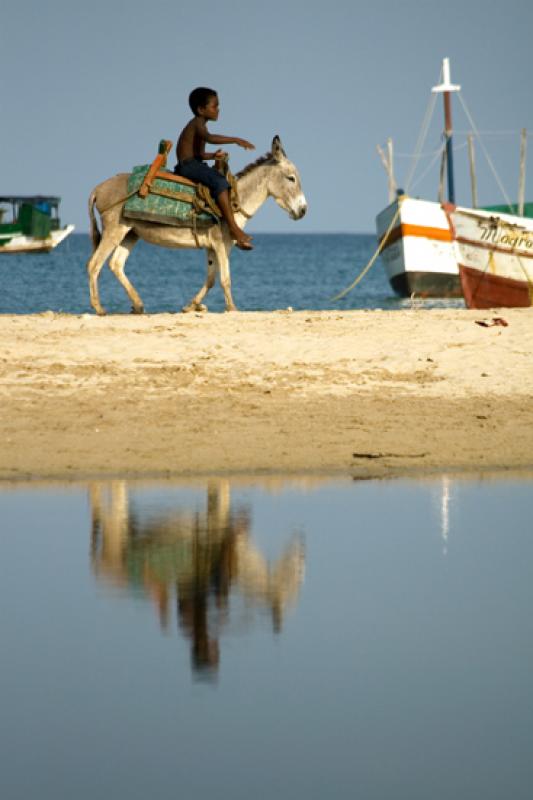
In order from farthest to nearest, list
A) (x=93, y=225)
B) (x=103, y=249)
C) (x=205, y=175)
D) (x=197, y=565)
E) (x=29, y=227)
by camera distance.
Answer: (x=29, y=227)
(x=93, y=225)
(x=103, y=249)
(x=205, y=175)
(x=197, y=565)

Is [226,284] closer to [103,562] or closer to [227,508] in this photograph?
[227,508]

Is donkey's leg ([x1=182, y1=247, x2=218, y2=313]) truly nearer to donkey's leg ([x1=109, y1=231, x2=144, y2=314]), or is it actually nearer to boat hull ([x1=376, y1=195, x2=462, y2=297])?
donkey's leg ([x1=109, y1=231, x2=144, y2=314])

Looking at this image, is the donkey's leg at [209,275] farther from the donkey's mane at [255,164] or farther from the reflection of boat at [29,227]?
the reflection of boat at [29,227]

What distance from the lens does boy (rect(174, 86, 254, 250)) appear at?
17328 millimetres

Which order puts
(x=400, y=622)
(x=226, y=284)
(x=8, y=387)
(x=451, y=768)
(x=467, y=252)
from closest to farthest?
(x=451, y=768)
(x=400, y=622)
(x=8, y=387)
(x=226, y=284)
(x=467, y=252)

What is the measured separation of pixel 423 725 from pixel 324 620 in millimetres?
1392

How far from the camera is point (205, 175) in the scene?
17.6m

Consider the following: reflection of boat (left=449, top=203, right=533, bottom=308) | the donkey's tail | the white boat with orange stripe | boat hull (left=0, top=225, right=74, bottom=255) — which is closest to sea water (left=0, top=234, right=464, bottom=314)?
the white boat with orange stripe

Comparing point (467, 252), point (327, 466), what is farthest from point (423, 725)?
point (467, 252)

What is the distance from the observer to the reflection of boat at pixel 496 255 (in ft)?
88.0

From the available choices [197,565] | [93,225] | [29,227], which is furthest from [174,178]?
[29,227]

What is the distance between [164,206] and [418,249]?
2036 centimetres

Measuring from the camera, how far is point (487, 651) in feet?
20.7

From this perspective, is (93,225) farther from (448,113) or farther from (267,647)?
(448,113)
